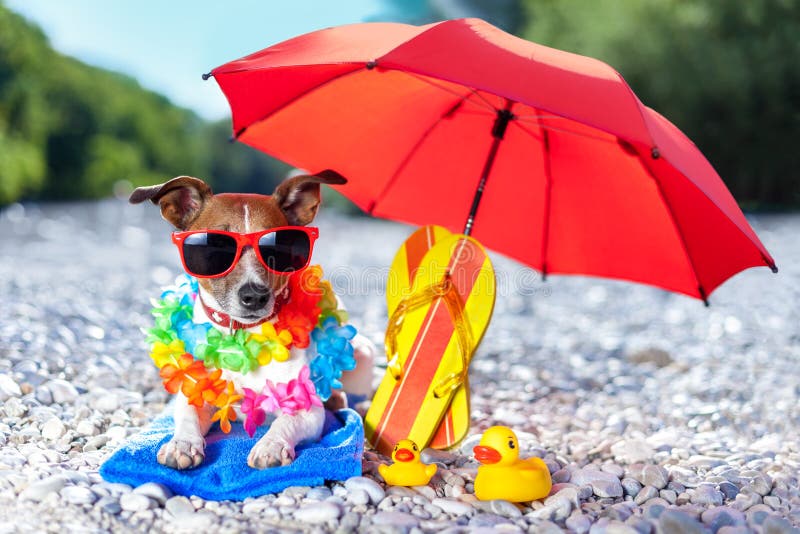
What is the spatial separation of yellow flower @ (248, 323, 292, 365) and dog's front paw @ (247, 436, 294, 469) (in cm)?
22

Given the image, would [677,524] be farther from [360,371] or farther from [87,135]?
[87,135]

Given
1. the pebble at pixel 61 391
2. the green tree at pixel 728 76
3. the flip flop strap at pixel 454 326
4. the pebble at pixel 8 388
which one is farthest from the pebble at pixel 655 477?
the green tree at pixel 728 76

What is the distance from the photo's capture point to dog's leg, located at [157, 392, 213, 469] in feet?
6.28

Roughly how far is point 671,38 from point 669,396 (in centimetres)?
1000

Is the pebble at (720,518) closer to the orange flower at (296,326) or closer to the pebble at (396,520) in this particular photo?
the pebble at (396,520)

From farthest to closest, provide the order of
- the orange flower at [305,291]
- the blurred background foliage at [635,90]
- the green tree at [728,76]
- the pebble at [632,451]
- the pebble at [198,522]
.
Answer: the green tree at [728,76] < the blurred background foliage at [635,90] < the pebble at [632,451] < the orange flower at [305,291] < the pebble at [198,522]

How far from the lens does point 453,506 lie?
192 centimetres

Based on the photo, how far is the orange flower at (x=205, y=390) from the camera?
2035 millimetres

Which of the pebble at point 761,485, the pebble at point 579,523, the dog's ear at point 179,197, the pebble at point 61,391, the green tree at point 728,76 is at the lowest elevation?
the pebble at point 61,391

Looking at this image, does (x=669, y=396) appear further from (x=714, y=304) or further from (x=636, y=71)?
(x=636, y=71)

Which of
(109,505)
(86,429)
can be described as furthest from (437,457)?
(86,429)

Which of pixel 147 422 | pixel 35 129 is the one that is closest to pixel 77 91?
pixel 35 129

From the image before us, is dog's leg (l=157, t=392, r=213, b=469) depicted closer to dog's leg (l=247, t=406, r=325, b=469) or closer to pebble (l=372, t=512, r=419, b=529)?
dog's leg (l=247, t=406, r=325, b=469)

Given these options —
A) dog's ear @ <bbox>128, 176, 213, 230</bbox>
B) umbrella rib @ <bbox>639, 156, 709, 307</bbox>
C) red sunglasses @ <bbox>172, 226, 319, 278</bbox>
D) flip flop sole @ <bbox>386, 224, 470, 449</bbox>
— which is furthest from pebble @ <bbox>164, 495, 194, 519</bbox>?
umbrella rib @ <bbox>639, 156, 709, 307</bbox>
